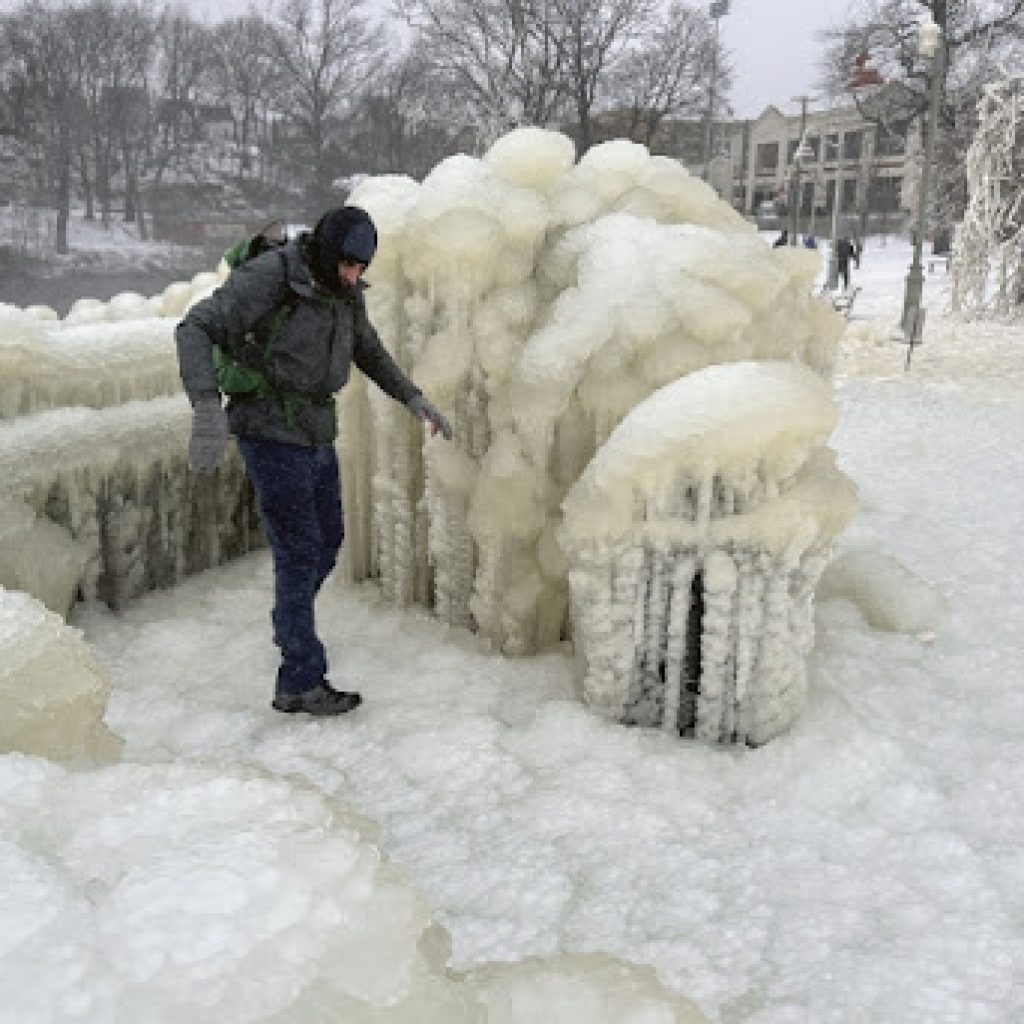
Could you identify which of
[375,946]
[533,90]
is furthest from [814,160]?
[375,946]

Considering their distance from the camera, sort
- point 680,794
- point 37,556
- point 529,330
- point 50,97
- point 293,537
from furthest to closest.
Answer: point 50,97
point 37,556
point 529,330
point 293,537
point 680,794

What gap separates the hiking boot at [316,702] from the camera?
338 centimetres

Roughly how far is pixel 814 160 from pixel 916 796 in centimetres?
5336

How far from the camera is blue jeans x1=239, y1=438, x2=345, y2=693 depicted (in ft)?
10.7

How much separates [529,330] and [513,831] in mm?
1750

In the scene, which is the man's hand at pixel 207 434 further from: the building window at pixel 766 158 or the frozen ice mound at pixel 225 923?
the building window at pixel 766 158

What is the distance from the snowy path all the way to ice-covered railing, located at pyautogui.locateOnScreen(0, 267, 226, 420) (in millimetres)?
842

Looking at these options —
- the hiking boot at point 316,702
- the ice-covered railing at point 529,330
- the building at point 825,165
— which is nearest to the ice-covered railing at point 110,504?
the ice-covered railing at point 529,330

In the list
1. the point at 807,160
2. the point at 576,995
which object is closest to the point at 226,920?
the point at 576,995

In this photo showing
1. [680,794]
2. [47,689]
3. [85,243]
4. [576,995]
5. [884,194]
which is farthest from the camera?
[884,194]

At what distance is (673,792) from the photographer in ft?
9.53

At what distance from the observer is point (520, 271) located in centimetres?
378

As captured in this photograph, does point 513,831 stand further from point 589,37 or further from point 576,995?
point 589,37

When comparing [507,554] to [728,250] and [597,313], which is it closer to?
[597,313]
